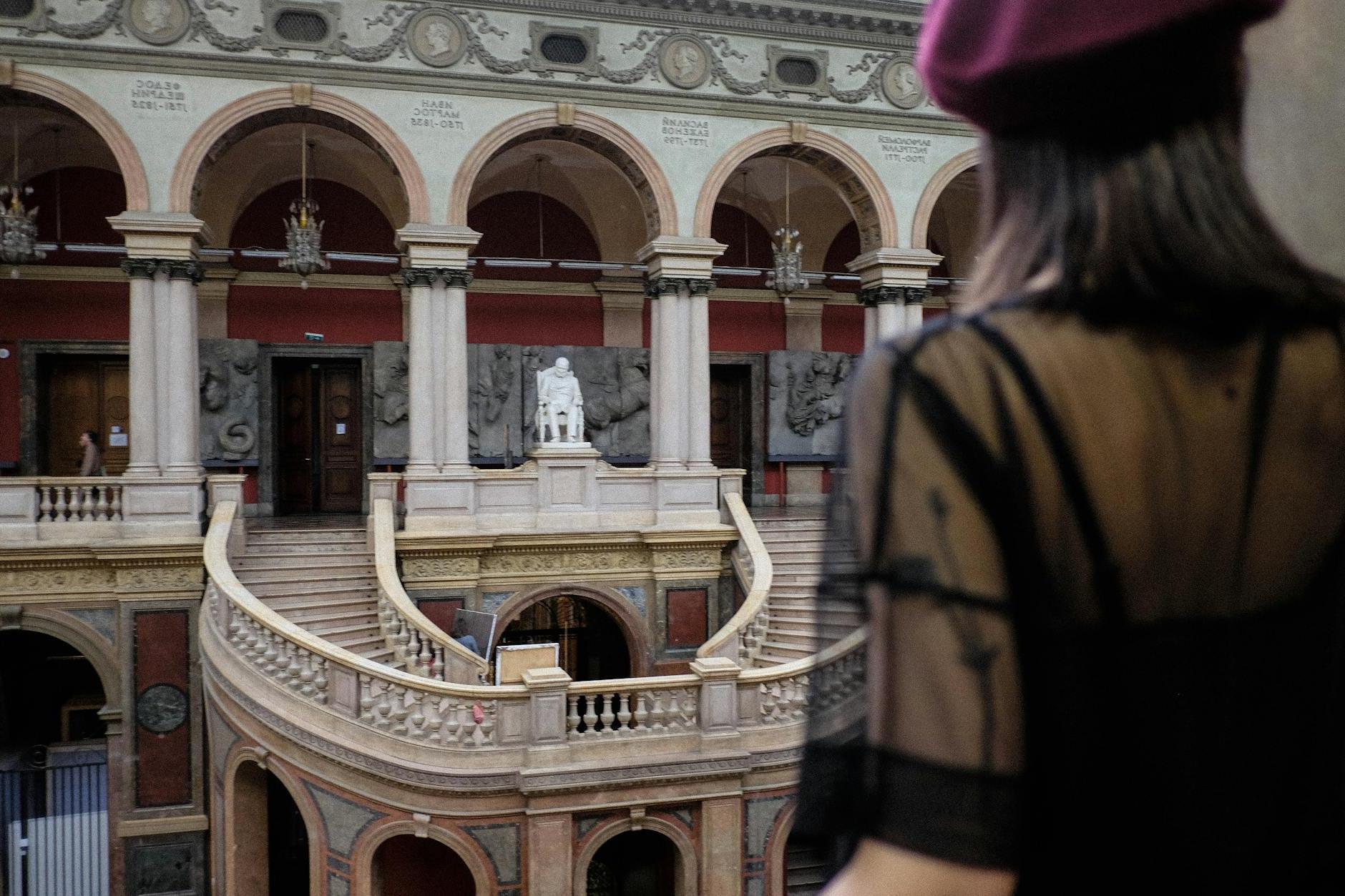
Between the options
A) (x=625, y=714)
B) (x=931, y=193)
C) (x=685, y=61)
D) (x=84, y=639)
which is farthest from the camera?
(x=931, y=193)

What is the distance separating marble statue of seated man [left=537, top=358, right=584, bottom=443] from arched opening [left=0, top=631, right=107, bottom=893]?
7134mm

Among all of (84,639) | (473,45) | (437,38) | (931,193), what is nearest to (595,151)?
(473,45)

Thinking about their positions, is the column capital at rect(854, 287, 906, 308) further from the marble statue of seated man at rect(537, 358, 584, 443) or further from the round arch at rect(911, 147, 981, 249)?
the marble statue of seated man at rect(537, 358, 584, 443)

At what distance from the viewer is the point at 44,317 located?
1669 cm

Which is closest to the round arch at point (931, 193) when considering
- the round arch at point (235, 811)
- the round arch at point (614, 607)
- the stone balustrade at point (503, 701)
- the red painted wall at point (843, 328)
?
the red painted wall at point (843, 328)

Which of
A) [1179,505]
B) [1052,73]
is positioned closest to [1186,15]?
[1052,73]

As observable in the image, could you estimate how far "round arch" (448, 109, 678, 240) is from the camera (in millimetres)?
14352

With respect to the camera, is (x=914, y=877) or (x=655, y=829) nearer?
(x=914, y=877)

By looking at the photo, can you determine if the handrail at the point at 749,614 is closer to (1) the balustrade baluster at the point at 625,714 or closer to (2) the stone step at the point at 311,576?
(1) the balustrade baluster at the point at 625,714

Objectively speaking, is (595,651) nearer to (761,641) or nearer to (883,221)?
(761,641)

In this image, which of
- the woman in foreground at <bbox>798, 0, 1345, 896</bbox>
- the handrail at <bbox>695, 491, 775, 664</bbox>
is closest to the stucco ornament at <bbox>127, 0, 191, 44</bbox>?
the handrail at <bbox>695, 491, 775, 664</bbox>

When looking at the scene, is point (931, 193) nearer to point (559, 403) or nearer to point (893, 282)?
point (893, 282)

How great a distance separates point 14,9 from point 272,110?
3200 millimetres

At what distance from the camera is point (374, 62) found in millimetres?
13969
